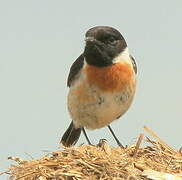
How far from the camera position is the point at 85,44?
10336 millimetres

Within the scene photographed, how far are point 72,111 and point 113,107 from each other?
680 millimetres

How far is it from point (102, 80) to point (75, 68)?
699 mm

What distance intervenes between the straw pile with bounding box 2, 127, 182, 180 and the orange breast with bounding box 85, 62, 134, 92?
1782 mm

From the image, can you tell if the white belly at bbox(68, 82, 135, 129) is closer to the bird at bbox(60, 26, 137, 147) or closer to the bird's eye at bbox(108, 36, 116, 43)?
the bird at bbox(60, 26, 137, 147)

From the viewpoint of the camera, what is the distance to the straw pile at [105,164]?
7598 millimetres

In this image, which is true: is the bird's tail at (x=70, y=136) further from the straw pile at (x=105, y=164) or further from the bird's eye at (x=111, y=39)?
the straw pile at (x=105, y=164)

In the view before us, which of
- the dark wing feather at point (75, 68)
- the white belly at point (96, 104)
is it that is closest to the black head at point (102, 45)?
the dark wing feather at point (75, 68)

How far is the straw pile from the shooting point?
24.9ft

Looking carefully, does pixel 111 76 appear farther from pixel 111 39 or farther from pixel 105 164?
pixel 105 164

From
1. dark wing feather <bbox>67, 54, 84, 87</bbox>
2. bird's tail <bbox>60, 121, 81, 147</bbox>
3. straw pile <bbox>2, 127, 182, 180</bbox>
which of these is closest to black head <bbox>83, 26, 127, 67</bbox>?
dark wing feather <bbox>67, 54, 84, 87</bbox>

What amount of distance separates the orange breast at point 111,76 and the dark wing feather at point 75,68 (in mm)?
286

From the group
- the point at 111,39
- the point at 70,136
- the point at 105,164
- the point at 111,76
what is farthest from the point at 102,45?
the point at 105,164

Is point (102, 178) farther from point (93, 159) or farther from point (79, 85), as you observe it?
point (79, 85)

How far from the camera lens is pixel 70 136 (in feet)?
39.0
